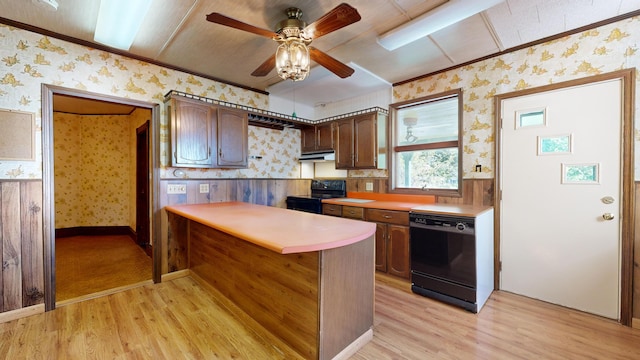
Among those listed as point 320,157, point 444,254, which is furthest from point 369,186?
point 444,254

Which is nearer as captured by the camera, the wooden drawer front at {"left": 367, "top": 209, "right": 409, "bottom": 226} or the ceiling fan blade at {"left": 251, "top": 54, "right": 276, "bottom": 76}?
the ceiling fan blade at {"left": 251, "top": 54, "right": 276, "bottom": 76}

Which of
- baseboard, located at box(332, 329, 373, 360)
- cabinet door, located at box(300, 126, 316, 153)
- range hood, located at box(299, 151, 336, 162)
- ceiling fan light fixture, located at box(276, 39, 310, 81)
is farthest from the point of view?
cabinet door, located at box(300, 126, 316, 153)

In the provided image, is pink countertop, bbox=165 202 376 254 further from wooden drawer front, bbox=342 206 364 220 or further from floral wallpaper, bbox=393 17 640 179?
floral wallpaper, bbox=393 17 640 179

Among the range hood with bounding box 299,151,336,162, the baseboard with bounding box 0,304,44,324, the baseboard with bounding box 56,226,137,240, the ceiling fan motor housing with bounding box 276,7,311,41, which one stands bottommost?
the baseboard with bounding box 0,304,44,324

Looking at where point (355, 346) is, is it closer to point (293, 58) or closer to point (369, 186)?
point (293, 58)

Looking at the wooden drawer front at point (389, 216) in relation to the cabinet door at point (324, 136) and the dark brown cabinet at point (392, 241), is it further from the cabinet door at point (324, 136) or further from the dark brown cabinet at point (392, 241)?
the cabinet door at point (324, 136)

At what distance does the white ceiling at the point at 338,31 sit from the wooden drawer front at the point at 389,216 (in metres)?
1.74

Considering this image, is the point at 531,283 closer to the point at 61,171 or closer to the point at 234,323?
the point at 234,323

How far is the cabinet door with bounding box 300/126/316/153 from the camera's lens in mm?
4266

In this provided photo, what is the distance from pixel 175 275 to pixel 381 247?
255 centimetres

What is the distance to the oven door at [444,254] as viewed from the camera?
233cm

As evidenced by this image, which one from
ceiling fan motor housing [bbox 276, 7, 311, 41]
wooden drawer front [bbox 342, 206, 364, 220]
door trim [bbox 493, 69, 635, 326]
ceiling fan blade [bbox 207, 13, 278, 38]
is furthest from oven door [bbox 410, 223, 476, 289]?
ceiling fan blade [bbox 207, 13, 278, 38]

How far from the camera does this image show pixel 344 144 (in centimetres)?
381

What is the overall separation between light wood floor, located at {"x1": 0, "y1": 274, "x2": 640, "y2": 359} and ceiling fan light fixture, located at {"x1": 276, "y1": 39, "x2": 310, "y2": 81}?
200cm
